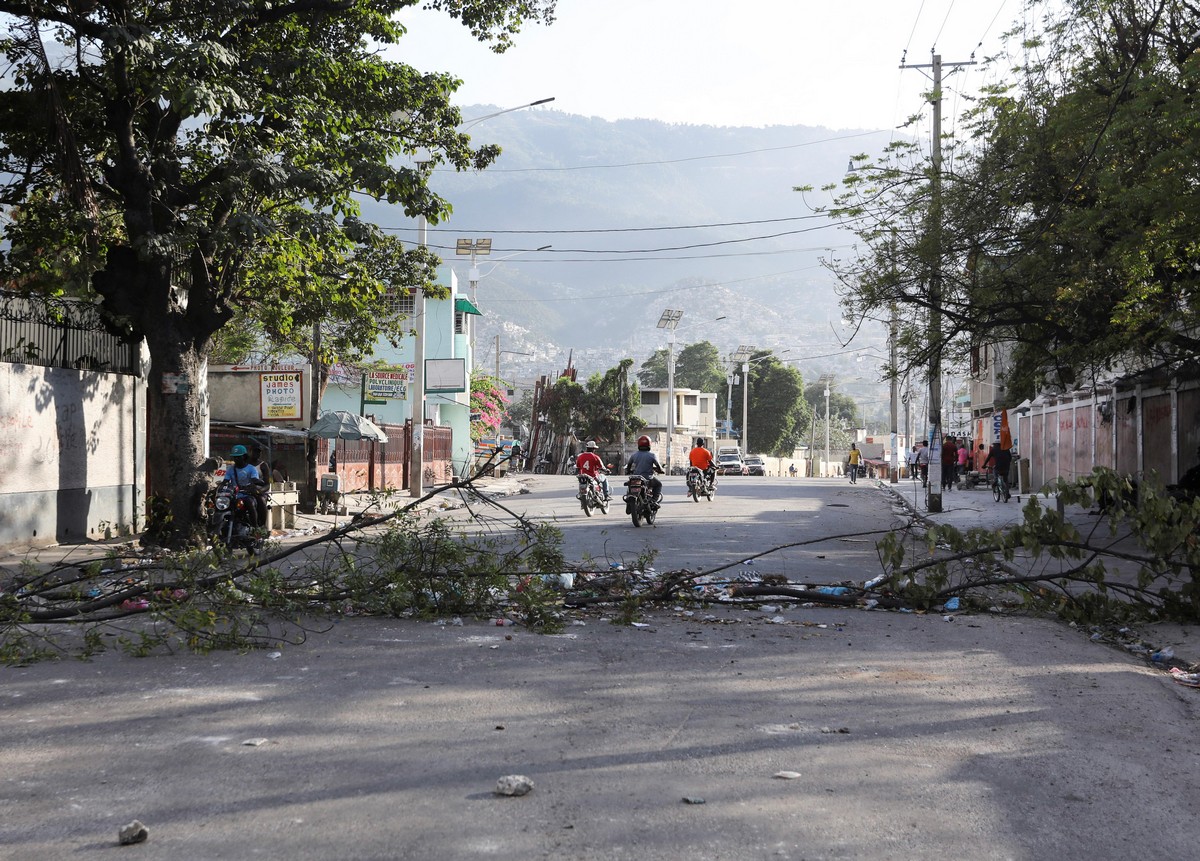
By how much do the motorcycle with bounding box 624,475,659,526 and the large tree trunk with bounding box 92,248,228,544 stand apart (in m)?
7.50

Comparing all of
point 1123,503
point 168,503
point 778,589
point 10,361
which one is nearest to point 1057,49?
point 1123,503

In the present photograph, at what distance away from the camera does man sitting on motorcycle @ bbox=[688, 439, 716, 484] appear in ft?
92.9

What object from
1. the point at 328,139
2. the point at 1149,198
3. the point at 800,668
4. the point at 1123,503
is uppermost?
the point at 328,139

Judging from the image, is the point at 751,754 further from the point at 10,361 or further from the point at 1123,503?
the point at 10,361

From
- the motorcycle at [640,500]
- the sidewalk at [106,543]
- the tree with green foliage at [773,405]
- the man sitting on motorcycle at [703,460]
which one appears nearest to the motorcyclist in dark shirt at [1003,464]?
the man sitting on motorcycle at [703,460]

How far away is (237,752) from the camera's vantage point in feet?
17.3

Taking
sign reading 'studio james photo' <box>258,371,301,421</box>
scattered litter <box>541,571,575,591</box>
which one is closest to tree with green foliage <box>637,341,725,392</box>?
sign reading 'studio james photo' <box>258,371,301,421</box>

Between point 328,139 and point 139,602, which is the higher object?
point 328,139

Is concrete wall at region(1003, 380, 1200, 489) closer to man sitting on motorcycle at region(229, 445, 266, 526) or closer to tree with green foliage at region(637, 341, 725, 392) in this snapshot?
man sitting on motorcycle at region(229, 445, 266, 526)

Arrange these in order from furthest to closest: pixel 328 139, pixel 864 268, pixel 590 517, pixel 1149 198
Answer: pixel 590 517
pixel 864 268
pixel 328 139
pixel 1149 198

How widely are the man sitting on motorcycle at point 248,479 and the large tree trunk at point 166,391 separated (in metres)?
1.31

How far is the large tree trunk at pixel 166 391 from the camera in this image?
16094 millimetres

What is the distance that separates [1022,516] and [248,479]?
14.6m

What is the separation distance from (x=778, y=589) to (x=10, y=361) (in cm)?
1155
